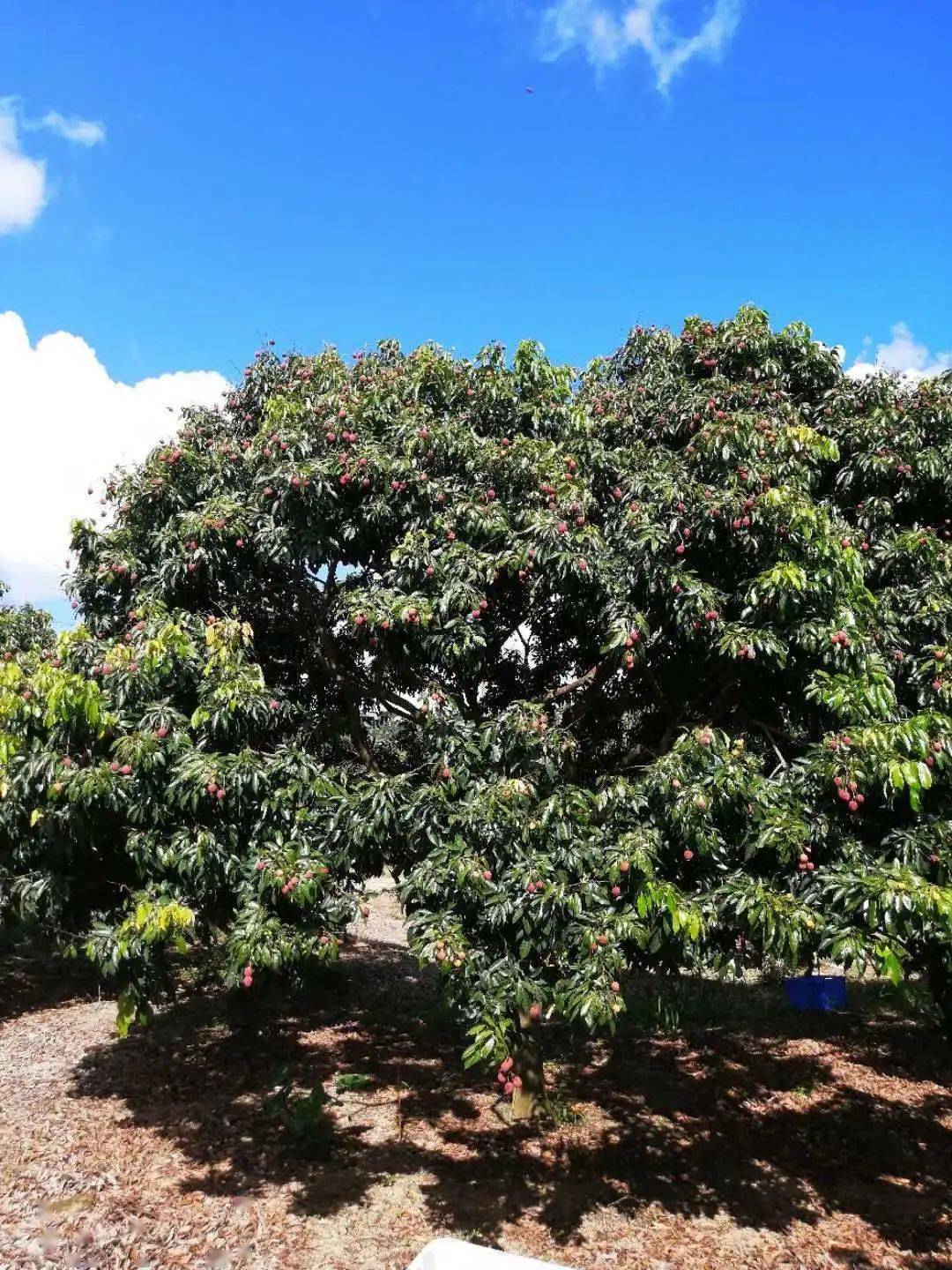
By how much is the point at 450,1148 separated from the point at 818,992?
656cm

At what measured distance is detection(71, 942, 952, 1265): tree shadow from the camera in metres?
7.16

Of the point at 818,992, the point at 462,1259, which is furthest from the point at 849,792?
the point at 818,992

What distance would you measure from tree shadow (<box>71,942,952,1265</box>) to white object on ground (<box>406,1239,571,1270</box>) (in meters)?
4.21

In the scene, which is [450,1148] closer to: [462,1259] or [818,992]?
[462,1259]

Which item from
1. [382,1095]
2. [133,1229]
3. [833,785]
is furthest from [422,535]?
[382,1095]

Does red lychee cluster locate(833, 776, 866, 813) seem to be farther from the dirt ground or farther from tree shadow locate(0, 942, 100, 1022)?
tree shadow locate(0, 942, 100, 1022)

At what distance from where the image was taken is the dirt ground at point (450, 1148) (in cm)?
648

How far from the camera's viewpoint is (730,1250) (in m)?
6.46

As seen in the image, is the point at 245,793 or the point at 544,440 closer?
the point at 245,793

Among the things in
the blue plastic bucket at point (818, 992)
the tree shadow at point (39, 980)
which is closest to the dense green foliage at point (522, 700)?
the blue plastic bucket at point (818, 992)

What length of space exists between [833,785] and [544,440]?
3.30 metres

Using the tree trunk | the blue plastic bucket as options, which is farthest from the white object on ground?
the blue plastic bucket

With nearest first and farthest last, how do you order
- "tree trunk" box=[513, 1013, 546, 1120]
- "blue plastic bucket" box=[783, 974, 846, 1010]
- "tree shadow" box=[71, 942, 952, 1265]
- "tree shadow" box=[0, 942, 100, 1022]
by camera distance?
"tree shadow" box=[71, 942, 952, 1265]
"tree trunk" box=[513, 1013, 546, 1120]
"tree shadow" box=[0, 942, 100, 1022]
"blue plastic bucket" box=[783, 974, 846, 1010]

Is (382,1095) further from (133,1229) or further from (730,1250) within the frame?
(730,1250)
